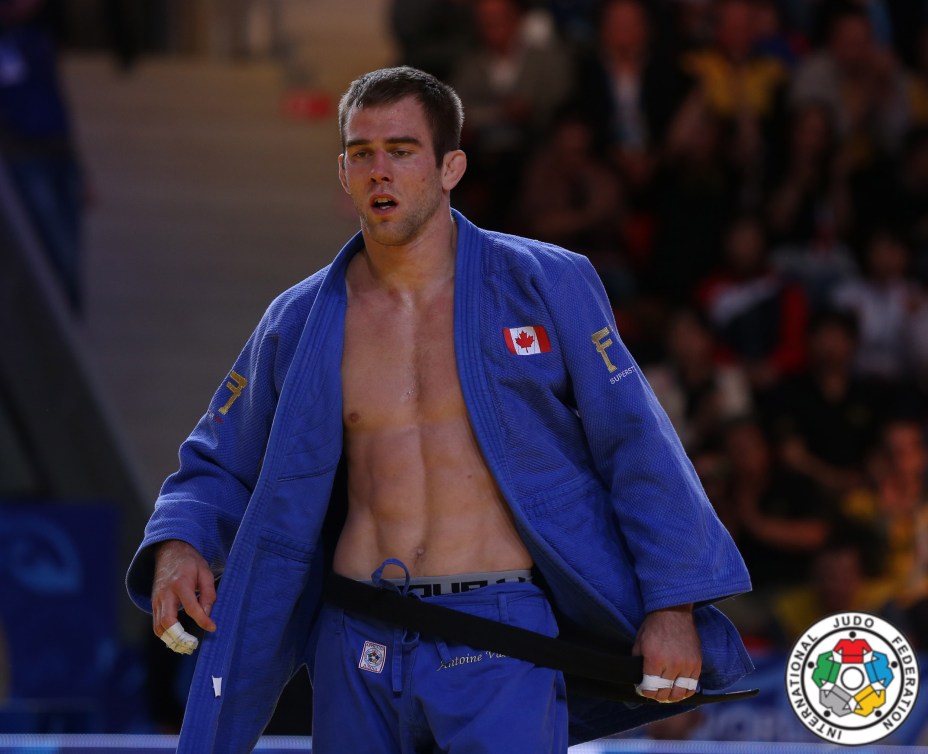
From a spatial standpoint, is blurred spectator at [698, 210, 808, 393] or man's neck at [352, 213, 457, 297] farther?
blurred spectator at [698, 210, 808, 393]

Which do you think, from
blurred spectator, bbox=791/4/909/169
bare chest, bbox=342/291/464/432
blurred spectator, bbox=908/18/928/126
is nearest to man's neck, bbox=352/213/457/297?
bare chest, bbox=342/291/464/432

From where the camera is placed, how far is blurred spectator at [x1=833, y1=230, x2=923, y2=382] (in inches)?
248

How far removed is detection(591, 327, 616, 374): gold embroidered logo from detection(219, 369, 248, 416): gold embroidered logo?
0.70 metres

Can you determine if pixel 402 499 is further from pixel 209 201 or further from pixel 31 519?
pixel 209 201

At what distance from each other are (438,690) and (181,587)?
1.66 feet

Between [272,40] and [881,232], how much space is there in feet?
11.6

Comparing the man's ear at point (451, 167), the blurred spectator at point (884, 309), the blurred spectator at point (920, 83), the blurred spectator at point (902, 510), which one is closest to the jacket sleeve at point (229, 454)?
the man's ear at point (451, 167)

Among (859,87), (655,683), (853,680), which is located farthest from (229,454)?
(859,87)

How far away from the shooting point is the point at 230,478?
116 inches

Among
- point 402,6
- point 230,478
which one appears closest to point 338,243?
point 402,6

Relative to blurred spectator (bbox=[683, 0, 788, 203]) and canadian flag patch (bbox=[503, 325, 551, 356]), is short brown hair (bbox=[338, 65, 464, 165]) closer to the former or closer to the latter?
canadian flag patch (bbox=[503, 325, 551, 356])

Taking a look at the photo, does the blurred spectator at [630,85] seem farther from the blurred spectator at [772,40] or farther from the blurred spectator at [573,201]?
the blurred spectator at [772,40]

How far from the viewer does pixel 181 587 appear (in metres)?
2.78

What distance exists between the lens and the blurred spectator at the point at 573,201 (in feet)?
21.1
